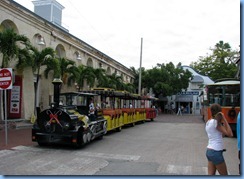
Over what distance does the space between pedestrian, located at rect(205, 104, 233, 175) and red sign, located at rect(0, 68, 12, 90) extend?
7852mm

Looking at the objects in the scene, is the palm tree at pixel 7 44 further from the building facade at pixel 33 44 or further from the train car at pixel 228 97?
the train car at pixel 228 97

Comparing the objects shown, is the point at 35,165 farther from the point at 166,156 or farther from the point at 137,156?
the point at 166,156

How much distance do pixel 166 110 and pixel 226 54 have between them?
14235 mm

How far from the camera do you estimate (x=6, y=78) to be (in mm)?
11188

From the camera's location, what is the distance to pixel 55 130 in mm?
10945

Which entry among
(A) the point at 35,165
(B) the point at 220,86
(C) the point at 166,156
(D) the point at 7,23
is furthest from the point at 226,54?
(A) the point at 35,165

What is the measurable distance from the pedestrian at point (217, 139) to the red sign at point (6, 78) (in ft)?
25.8

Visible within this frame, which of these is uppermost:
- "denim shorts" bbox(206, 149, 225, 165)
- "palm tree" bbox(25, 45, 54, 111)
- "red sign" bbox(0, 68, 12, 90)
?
"palm tree" bbox(25, 45, 54, 111)

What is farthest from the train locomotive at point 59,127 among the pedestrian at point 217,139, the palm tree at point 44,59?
the palm tree at point 44,59

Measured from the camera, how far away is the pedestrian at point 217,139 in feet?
17.9

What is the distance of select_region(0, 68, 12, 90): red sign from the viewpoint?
11156 mm

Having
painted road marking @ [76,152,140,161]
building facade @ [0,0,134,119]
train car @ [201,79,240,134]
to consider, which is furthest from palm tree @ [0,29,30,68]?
train car @ [201,79,240,134]

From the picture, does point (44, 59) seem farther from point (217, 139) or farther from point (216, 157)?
point (216, 157)

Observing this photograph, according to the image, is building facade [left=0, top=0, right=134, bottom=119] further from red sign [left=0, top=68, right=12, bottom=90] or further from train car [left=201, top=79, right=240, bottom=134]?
train car [left=201, top=79, right=240, bottom=134]
